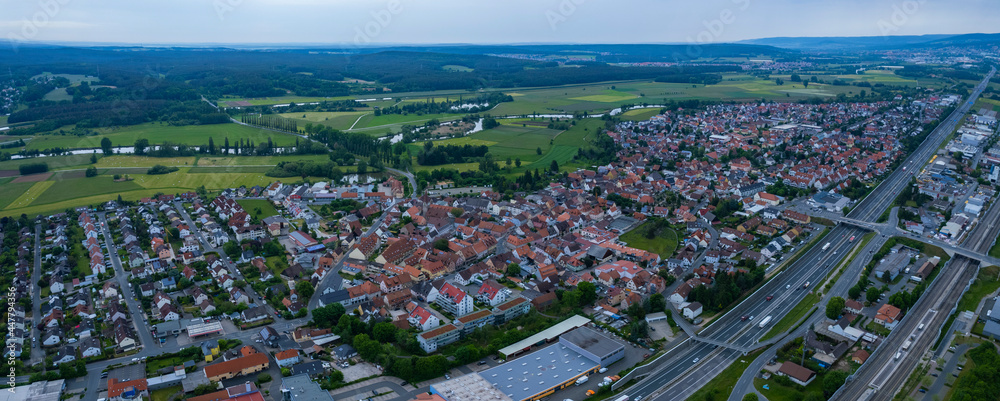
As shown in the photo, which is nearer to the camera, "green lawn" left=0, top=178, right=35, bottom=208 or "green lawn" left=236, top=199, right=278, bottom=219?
"green lawn" left=236, top=199, right=278, bottom=219

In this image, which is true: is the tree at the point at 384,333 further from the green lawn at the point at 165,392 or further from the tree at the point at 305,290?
the green lawn at the point at 165,392

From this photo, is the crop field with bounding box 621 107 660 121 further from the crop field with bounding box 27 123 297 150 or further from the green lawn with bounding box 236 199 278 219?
the green lawn with bounding box 236 199 278 219

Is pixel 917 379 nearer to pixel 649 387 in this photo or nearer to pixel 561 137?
pixel 649 387

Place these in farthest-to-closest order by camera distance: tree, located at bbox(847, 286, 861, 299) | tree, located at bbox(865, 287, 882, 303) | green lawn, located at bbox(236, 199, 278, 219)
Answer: green lawn, located at bbox(236, 199, 278, 219)
tree, located at bbox(847, 286, 861, 299)
tree, located at bbox(865, 287, 882, 303)

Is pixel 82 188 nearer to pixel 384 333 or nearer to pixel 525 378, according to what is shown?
pixel 384 333

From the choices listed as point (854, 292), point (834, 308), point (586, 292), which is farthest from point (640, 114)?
point (834, 308)

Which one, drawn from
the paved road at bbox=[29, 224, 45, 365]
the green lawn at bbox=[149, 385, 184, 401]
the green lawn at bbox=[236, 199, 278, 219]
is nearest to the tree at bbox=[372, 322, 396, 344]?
the green lawn at bbox=[149, 385, 184, 401]

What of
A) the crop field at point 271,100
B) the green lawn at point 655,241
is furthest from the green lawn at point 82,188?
the crop field at point 271,100
